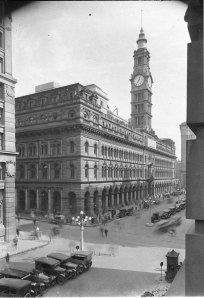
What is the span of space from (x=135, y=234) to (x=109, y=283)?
613 inches

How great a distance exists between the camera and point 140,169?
6256cm

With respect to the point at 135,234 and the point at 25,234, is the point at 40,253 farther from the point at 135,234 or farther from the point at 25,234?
the point at 135,234

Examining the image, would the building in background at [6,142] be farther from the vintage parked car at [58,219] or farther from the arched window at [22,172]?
the arched window at [22,172]

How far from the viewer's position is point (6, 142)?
918 inches

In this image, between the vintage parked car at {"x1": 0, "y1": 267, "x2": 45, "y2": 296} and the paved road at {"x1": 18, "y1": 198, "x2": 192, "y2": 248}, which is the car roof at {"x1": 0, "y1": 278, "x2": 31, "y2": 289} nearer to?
the vintage parked car at {"x1": 0, "y1": 267, "x2": 45, "y2": 296}

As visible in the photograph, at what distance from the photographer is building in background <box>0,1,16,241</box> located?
22.7 m

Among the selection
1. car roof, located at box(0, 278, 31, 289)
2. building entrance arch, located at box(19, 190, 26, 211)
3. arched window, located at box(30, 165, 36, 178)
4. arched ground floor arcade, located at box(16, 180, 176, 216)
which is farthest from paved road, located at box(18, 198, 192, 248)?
car roof, located at box(0, 278, 31, 289)

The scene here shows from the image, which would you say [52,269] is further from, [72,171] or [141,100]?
[141,100]

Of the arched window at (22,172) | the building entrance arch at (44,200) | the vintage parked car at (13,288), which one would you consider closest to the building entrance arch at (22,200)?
the arched window at (22,172)

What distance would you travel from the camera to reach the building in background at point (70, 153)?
131ft

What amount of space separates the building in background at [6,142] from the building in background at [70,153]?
15621mm

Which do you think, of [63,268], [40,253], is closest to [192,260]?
[63,268]

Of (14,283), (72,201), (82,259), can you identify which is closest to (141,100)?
(72,201)

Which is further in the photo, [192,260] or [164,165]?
[164,165]
